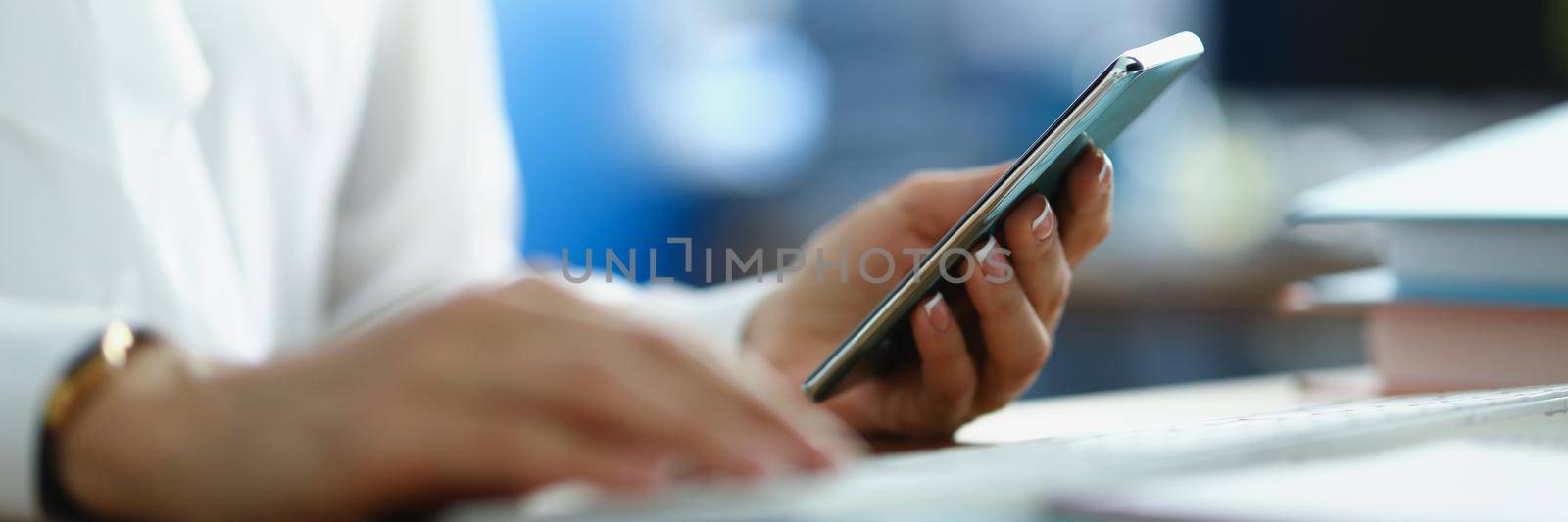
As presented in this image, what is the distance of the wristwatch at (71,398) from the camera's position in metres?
0.32

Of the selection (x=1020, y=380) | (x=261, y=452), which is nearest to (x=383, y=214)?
(x=1020, y=380)

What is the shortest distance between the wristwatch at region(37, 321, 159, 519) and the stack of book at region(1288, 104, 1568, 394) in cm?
51

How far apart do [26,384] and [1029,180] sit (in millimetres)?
301

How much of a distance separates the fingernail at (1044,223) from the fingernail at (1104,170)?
3 centimetres

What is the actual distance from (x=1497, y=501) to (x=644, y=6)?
115 inches

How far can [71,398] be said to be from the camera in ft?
1.08

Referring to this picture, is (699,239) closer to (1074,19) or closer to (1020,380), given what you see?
(1074,19)

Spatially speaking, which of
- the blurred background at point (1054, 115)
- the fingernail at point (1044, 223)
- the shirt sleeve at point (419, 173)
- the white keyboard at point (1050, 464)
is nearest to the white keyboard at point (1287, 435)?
the white keyboard at point (1050, 464)

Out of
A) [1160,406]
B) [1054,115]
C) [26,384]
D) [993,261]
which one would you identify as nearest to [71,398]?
[26,384]

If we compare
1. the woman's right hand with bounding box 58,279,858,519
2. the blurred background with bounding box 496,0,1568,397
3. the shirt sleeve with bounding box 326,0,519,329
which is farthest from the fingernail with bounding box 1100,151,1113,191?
the blurred background with bounding box 496,0,1568,397

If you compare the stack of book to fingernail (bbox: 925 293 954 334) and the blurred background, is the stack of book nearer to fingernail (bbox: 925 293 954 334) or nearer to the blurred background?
fingernail (bbox: 925 293 954 334)

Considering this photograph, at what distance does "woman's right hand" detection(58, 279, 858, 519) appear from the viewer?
291 mm

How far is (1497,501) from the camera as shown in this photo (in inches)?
12.2

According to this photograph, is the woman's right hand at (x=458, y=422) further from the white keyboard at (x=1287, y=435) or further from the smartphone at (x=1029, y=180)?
the smartphone at (x=1029, y=180)
